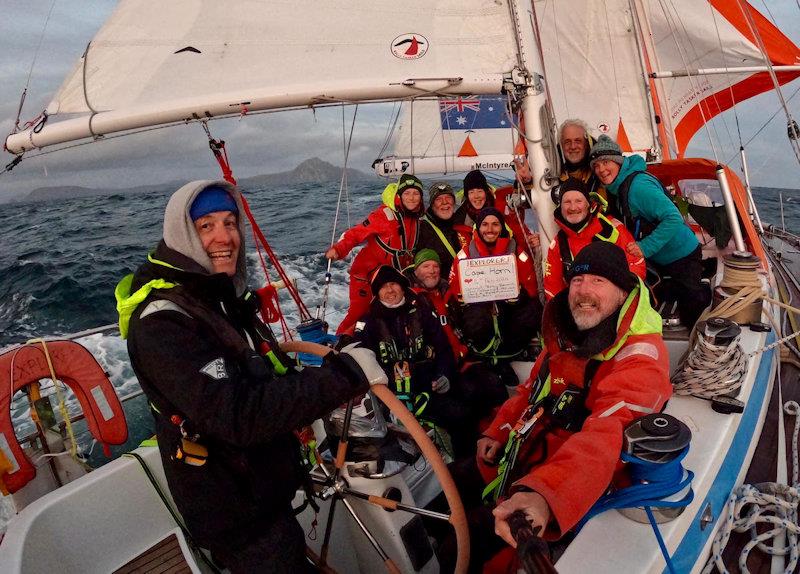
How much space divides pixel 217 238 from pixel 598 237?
264cm

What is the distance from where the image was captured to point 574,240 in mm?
3398

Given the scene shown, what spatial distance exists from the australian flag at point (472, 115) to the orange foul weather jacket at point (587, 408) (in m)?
8.74

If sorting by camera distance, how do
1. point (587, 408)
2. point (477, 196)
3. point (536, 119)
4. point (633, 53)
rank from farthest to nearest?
point (633, 53), point (477, 196), point (536, 119), point (587, 408)

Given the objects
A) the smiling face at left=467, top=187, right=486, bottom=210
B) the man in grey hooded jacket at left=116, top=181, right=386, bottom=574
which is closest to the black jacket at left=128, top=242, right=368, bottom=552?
the man in grey hooded jacket at left=116, top=181, right=386, bottom=574

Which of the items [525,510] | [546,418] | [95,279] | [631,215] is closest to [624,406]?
[546,418]

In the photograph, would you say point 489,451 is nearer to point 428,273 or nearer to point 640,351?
point 640,351

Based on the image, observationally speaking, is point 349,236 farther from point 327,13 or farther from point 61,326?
point 61,326

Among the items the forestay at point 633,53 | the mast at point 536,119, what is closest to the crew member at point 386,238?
the mast at point 536,119

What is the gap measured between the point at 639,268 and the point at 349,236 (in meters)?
2.64

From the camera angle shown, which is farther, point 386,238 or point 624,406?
point 386,238

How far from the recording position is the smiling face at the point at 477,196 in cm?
446

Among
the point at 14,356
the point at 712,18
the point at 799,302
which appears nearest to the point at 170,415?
the point at 14,356

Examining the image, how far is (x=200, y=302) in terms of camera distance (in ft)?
4.93

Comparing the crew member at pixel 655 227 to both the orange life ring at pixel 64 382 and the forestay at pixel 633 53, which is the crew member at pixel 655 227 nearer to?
the orange life ring at pixel 64 382
